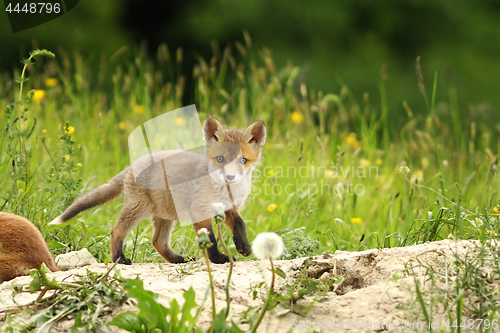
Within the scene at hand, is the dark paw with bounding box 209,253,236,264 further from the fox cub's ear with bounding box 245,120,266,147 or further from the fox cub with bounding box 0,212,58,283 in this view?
the fox cub with bounding box 0,212,58,283

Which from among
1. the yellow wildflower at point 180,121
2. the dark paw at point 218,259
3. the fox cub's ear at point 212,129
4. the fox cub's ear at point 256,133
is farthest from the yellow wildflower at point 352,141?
the dark paw at point 218,259

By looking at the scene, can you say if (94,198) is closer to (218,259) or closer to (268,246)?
(218,259)

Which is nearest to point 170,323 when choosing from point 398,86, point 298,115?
point 298,115

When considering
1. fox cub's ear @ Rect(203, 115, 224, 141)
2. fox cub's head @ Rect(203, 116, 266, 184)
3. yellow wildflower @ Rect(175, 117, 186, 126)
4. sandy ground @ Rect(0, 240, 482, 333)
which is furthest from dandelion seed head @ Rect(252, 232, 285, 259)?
yellow wildflower @ Rect(175, 117, 186, 126)

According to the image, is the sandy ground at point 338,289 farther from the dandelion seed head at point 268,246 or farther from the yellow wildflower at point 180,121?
the yellow wildflower at point 180,121

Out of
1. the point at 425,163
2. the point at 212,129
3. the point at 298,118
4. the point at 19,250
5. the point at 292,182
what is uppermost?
the point at 212,129

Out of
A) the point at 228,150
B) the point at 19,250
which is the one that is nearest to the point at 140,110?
the point at 228,150

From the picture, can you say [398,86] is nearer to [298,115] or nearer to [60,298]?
[298,115]

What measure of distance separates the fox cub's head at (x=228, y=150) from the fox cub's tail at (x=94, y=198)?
627mm

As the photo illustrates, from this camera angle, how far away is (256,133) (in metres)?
3.24

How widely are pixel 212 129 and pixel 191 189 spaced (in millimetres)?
389

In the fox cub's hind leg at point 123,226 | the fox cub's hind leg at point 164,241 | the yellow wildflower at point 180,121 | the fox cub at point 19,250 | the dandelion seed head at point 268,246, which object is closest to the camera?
the dandelion seed head at point 268,246

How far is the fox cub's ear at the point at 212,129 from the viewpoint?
122 inches

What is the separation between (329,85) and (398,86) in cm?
130
